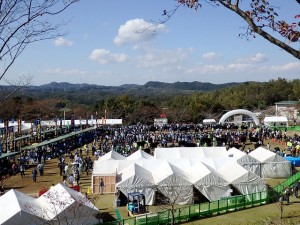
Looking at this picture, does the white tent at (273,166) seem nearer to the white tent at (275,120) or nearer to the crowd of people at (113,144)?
the crowd of people at (113,144)

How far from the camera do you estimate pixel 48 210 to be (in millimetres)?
14422

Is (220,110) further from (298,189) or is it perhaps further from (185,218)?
(185,218)

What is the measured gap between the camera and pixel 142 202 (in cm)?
1772

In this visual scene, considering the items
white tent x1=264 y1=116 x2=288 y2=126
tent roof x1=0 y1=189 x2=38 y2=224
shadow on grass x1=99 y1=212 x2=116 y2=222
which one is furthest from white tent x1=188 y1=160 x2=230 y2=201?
white tent x1=264 y1=116 x2=288 y2=126

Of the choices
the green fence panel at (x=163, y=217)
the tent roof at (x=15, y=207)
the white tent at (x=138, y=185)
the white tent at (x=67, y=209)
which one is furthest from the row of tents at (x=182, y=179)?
the tent roof at (x=15, y=207)

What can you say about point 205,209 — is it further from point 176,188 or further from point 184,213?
point 176,188

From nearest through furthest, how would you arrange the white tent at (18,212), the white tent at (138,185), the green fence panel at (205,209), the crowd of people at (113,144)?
the white tent at (18,212) < the green fence panel at (205,209) < the white tent at (138,185) < the crowd of people at (113,144)

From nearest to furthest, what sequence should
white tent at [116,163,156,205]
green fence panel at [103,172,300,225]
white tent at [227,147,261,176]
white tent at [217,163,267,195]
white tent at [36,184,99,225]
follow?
white tent at [36,184,99,225] → green fence panel at [103,172,300,225] → white tent at [116,163,156,205] → white tent at [217,163,267,195] → white tent at [227,147,261,176]

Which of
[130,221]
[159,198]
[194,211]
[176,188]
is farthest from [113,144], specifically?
[130,221]

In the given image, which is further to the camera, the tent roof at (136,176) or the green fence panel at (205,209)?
the tent roof at (136,176)

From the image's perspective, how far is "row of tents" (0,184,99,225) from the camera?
1373 centimetres

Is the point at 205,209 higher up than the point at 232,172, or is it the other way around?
the point at 232,172

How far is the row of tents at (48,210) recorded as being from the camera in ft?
45.0

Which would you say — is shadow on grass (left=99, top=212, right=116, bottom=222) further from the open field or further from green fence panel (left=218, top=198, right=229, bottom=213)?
green fence panel (left=218, top=198, right=229, bottom=213)
